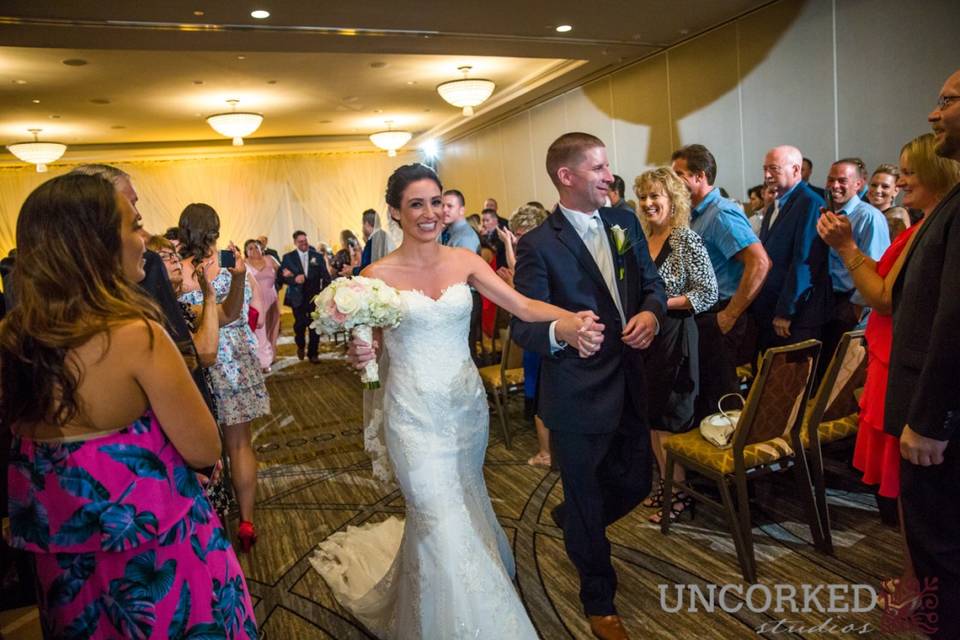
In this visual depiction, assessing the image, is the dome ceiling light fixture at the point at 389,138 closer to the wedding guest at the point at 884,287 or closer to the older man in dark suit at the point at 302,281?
the older man in dark suit at the point at 302,281

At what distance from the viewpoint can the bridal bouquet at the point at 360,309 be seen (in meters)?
2.38

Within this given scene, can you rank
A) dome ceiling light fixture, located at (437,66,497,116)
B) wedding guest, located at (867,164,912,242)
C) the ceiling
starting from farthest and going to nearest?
dome ceiling light fixture, located at (437,66,497,116) → the ceiling → wedding guest, located at (867,164,912,242)

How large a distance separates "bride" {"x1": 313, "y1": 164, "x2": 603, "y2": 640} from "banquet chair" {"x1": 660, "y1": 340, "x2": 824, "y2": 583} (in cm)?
91

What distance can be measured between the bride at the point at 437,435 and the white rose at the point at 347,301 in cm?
14

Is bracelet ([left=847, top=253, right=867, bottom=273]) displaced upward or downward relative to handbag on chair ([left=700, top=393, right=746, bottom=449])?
upward

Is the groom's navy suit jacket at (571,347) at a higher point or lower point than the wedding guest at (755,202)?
lower

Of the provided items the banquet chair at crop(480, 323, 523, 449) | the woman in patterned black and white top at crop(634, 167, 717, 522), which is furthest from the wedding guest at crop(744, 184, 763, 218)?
the woman in patterned black and white top at crop(634, 167, 717, 522)

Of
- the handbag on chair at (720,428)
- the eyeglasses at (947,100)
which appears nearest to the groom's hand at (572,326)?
the handbag on chair at (720,428)

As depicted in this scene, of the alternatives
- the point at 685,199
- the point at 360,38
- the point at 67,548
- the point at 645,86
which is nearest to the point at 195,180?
the point at 360,38

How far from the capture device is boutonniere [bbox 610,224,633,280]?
255 cm

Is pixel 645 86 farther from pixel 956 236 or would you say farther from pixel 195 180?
pixel 195 180

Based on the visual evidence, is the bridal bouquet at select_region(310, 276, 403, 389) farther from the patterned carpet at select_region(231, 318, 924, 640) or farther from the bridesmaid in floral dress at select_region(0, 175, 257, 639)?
the patterned carpet at select_region(231, 318, 924, 640)

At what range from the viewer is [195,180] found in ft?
48.7

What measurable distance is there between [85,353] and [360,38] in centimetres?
620
